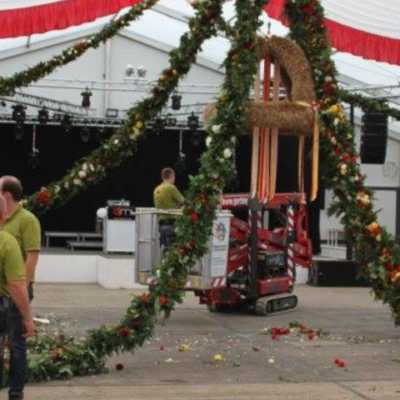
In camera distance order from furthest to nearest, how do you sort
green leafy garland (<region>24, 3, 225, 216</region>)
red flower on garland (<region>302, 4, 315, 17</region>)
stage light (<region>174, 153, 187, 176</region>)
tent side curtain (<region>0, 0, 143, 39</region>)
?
stage light (<region>174, 153, 187, 176</region>) < tent side curtain (<region>0, 0, 143, 39</region>) < red flower on garland (<region>302, 4, 315, 17</region>) < green leafy garland (<region>24, 3, 225, 216</region>)

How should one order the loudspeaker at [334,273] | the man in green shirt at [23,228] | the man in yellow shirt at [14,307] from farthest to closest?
1. the loudspeaker at [334,273]
2. the man in green shirt at [23,228]
3. the man in yellow shirt at [14,307]

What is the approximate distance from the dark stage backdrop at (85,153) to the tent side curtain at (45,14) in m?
15.0

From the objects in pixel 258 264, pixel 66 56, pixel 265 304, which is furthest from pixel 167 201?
pixel 66 56

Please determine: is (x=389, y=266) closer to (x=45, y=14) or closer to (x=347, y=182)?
(x=347, y=182)

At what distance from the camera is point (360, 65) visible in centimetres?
2509

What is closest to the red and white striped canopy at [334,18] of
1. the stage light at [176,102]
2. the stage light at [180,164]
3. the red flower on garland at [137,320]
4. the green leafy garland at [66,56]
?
the green leafy garland at [66,56]

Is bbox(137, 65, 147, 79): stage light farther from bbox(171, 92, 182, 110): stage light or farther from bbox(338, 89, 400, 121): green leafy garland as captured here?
bbox(338, 89, 400, 121): green leafy garland

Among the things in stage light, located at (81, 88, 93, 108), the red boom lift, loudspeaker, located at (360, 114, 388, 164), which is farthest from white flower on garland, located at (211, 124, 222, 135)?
stage light, located at (81, 88, 93, 108)

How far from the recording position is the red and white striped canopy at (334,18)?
1377 cm

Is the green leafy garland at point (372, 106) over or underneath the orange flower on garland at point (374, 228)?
over

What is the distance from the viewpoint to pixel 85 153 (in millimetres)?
29953

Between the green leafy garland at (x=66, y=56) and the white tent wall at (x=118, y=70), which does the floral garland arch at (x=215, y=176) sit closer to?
the green leafy garland at (x=66, y=56)

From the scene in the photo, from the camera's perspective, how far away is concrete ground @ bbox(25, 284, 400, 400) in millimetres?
9647

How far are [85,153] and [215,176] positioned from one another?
63.0ft
